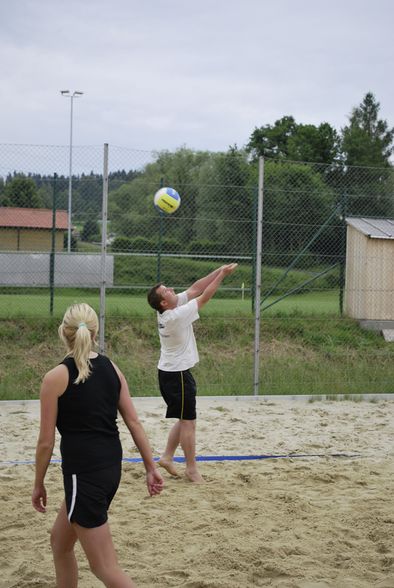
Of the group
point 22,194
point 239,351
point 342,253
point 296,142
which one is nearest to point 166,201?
point 22,194

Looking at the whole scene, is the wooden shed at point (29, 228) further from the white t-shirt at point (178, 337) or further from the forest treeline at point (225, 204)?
the white t-shirt at point (178, 337)

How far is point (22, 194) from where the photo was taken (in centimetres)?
1122

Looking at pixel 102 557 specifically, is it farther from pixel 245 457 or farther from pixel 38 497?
pixel 245 457

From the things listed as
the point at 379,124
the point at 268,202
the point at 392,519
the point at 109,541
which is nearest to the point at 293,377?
the point at 268,202

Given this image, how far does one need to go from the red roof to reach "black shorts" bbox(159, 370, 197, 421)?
20.1 ft

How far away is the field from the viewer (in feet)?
33.8

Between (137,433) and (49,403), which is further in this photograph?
(137,433)

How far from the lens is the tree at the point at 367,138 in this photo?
4928 cm

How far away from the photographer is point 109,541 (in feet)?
10.2

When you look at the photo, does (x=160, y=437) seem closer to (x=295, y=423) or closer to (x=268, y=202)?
(x=295, y=423)

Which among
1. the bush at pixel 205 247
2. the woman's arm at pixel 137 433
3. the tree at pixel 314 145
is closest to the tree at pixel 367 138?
the tree at pixel 314 145

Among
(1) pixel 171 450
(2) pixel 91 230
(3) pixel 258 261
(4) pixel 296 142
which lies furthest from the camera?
(4) pixel 296 142

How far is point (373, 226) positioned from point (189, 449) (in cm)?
921

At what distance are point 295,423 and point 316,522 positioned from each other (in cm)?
349
